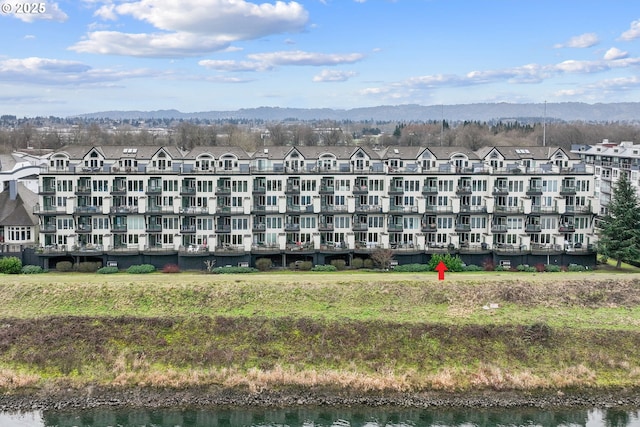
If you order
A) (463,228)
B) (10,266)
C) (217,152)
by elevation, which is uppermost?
(217,152)

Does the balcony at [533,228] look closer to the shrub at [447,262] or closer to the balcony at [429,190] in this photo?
the shrub at [447,262]

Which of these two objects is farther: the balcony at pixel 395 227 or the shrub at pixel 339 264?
the balcony at pixel 395 227

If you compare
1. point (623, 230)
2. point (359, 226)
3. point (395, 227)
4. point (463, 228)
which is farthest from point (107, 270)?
point (623, 230)

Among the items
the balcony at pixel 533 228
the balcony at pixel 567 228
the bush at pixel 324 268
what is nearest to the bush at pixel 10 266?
the bush at pixel 324 268

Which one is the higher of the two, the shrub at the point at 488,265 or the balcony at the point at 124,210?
the balcony at the point at 124,210

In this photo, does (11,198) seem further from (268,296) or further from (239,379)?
(239,379)

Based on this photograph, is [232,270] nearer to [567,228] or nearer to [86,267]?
[86,267]

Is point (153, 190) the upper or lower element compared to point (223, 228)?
upper

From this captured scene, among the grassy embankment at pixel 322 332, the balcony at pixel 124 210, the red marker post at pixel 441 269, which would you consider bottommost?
the grassy embankment at pixel 322 332
